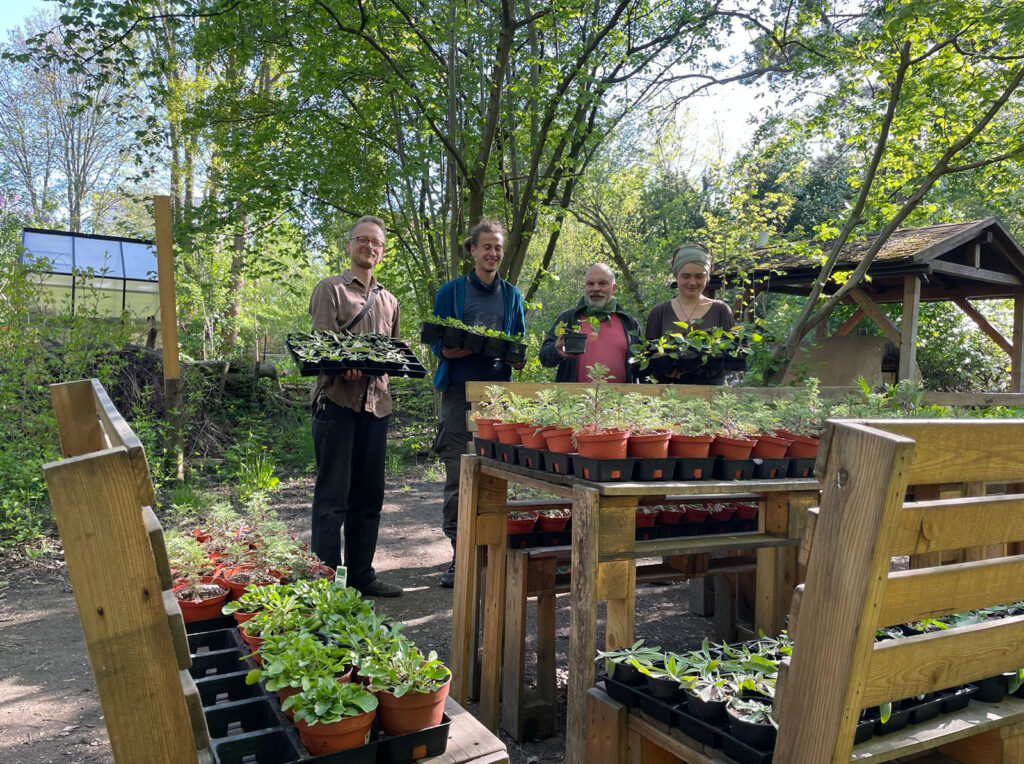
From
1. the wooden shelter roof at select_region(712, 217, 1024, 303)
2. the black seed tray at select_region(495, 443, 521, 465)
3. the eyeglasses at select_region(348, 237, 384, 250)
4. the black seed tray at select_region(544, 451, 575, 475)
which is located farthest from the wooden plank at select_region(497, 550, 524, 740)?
the wooden shelter roof at select_region(712, 217, 1024, 303)

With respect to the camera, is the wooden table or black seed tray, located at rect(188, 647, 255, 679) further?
the wooden table

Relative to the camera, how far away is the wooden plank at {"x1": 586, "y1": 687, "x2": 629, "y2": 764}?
6.13 ft

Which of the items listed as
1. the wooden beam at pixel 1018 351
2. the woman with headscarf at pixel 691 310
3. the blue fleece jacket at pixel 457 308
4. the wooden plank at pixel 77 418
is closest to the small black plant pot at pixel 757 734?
the wooden plank at pixel 77 418

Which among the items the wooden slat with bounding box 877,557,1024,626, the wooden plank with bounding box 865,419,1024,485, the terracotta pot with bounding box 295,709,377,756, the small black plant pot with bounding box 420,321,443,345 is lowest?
the terracotta pot with bounding box 295,709,377,756

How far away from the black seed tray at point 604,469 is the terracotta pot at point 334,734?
39.5 inches

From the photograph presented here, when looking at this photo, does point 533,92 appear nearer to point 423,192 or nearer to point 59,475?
point 423,192

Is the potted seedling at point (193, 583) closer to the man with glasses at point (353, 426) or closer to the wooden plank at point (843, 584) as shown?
the man with glasses at point (353, 426)

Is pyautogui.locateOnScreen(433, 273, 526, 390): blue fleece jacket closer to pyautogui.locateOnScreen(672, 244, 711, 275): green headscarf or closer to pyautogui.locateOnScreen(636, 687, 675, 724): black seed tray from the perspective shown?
pyautogui.locateOnScreen(672, 244, 711, 275): green headscarf

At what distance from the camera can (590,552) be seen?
2074mm

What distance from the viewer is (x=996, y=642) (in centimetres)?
150

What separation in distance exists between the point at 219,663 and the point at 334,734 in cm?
64

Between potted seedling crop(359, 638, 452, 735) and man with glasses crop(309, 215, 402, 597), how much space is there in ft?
7.19

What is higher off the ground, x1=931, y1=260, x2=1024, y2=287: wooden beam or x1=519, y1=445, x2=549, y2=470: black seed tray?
x1=931, y1=260, x2=1024, y2=287: wooden beam

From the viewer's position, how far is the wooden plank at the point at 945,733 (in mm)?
1487
